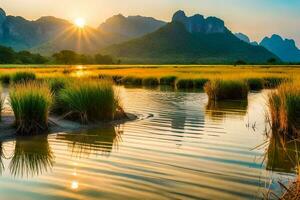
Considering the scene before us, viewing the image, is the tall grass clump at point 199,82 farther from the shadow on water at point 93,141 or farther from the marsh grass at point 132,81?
the shadow on water at point 93,141

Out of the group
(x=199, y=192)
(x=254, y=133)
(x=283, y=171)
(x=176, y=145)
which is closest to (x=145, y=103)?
(x=254, y=133)

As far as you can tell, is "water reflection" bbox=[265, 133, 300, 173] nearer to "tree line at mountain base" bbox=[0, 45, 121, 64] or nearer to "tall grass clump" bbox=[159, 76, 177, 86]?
"tall grass clump" bbox=[159, 76, 177, 86]

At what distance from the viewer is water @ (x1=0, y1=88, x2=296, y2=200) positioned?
28.0 ft

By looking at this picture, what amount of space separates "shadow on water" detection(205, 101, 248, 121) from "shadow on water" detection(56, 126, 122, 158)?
5.82 m

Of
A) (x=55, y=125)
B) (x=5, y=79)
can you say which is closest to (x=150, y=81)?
(x=5, y=79)

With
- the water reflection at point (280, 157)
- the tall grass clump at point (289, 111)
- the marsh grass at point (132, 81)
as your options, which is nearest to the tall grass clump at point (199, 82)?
the marsh grass at point (132, 81)

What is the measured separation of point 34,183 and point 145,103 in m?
17.7

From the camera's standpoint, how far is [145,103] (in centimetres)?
2661

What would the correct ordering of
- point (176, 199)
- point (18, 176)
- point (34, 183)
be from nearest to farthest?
point (176, 199)
point (34, 183)
point (18, 176)

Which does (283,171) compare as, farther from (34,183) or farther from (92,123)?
(92,123)

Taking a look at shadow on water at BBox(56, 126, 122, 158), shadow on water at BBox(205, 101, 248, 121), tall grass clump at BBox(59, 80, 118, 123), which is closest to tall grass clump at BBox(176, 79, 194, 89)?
shadow on water at BBox(205, 101, 248, 121)

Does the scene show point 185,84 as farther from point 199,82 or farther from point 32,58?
point 32,58

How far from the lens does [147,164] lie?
10.6 m

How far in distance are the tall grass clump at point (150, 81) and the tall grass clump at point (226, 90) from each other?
1958 centimetres
